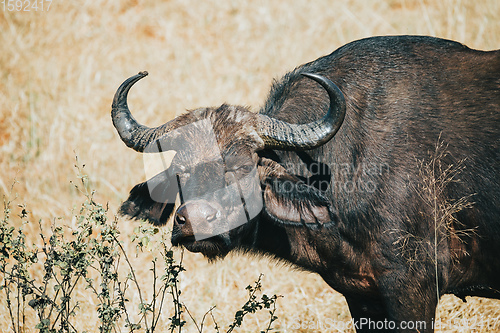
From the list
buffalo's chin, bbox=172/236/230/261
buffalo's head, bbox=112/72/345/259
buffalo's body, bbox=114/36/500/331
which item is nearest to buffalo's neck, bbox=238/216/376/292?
buffalo's body, bbox=114/36/500/331

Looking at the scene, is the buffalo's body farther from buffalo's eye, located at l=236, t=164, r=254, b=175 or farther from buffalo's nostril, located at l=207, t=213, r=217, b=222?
buffalo's nostril, located at l=207, t=213, r=217, b=222

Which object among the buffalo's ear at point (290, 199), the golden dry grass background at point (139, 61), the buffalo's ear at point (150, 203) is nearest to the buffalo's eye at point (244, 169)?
the buffalo's ear at point (290, 199)

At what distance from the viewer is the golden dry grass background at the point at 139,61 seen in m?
8.21

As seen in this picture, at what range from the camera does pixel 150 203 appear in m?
4.26

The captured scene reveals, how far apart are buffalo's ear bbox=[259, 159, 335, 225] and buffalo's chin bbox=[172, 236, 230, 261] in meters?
0.43

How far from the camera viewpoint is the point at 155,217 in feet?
14.0

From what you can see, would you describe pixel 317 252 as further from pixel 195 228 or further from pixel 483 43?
pixel 483 43

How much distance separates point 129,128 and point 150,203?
2.03ft

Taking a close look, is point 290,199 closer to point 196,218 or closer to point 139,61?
point 196,218

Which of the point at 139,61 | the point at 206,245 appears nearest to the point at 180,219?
the point at 206,245

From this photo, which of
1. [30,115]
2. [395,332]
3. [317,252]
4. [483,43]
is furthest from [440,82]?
[30,115]

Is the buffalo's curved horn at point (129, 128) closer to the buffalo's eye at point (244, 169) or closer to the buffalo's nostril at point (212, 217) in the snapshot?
the buffalo's eye at point (244, 169)
